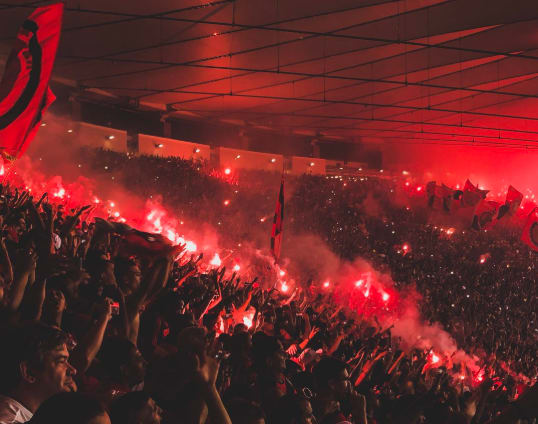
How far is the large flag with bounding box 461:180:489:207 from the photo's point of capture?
20859 mm

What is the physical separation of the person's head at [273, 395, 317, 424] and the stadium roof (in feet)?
28.7


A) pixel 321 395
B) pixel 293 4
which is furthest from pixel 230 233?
pixel 321 395

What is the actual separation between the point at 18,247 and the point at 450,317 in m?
12.3

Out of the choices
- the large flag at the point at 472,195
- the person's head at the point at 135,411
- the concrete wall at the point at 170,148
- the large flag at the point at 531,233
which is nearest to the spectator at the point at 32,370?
the person's head at the point at 135,411

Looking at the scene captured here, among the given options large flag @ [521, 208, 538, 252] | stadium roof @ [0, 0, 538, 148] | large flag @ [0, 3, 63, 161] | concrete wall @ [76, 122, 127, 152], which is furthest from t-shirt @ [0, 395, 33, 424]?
concrete wall @ [76, 122, 127, 152]

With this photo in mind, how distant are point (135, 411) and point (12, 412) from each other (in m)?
0.41

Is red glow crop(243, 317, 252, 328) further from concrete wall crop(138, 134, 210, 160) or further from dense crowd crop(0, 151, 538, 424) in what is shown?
concrete wall crop(138, 134, 210, 160)

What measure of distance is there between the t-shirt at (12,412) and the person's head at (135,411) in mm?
296

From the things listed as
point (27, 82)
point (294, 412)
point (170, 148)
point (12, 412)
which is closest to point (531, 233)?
point (170, 148)

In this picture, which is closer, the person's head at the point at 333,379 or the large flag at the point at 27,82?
the person's head at the point at 333,379

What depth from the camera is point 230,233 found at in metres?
18.7

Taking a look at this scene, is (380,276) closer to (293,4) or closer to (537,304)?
(537,304)

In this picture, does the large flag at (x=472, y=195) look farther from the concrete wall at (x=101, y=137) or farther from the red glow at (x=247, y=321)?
the red glow at (x=247, y=321)

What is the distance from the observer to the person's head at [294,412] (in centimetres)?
324
